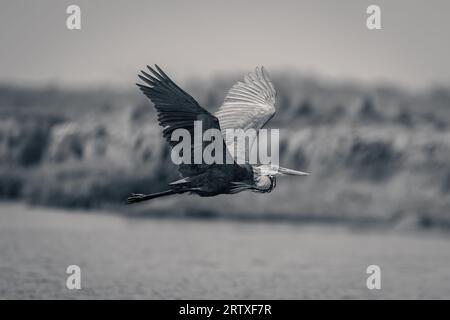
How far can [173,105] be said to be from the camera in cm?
1246

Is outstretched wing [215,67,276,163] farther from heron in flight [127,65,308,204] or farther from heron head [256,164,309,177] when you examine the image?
heron head [256,164,309,177]

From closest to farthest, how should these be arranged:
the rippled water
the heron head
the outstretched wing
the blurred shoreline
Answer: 1. the heron head
2. the outstretched wing
3. the rippled water
4. the blurred shoreline

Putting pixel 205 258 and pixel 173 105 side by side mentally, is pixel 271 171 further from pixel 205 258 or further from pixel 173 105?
pixel 205 258

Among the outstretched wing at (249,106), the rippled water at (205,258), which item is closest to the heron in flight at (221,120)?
the outstretched wing at (249,106)

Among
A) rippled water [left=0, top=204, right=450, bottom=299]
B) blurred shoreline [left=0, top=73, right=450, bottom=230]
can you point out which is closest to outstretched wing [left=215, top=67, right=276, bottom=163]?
rippled water [left=0, top=204, right=450, bottom=299]

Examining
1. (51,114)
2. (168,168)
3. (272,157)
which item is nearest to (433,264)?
(272,157)

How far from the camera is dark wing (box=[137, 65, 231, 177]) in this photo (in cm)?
1231

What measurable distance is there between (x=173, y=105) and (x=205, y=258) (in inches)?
371

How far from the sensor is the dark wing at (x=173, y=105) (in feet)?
40.4

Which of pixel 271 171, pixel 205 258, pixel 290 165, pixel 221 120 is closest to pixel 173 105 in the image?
pixel 271 171

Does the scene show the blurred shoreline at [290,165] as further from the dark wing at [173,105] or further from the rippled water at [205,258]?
the dark wing at [173,105]

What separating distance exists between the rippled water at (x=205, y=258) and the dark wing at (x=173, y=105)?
18.3 feet
